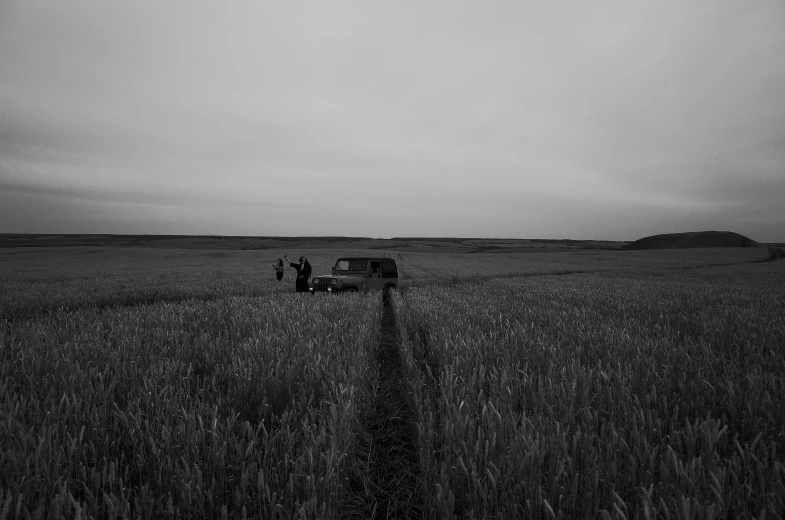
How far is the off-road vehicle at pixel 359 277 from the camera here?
14.7m

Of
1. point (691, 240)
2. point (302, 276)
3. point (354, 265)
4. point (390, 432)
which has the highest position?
point (691, 240)

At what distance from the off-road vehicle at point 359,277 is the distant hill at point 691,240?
458 feet

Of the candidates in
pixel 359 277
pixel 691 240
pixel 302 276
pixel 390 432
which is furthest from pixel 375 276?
pixel 691 240

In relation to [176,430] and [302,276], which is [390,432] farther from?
[302,276]

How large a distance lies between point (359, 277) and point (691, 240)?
17686 centimetres

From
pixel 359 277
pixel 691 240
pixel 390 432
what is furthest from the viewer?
pixel 691 240

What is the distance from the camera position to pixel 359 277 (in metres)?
15.5

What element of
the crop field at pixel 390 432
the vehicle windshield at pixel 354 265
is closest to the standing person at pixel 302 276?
the vehicle windshield at pixel 354 265

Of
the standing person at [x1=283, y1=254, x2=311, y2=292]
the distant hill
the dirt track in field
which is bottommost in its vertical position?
the dirt track in field

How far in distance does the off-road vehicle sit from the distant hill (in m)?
140

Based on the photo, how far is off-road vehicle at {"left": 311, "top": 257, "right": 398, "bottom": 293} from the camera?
580 inches

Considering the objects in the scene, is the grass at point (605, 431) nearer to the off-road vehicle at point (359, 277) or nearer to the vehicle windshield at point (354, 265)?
the off-road vehicle at point (359, 277)

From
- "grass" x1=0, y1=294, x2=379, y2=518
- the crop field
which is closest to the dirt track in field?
the crop field

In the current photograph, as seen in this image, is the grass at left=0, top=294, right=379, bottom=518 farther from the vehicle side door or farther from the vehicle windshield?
the vehicle windshield
